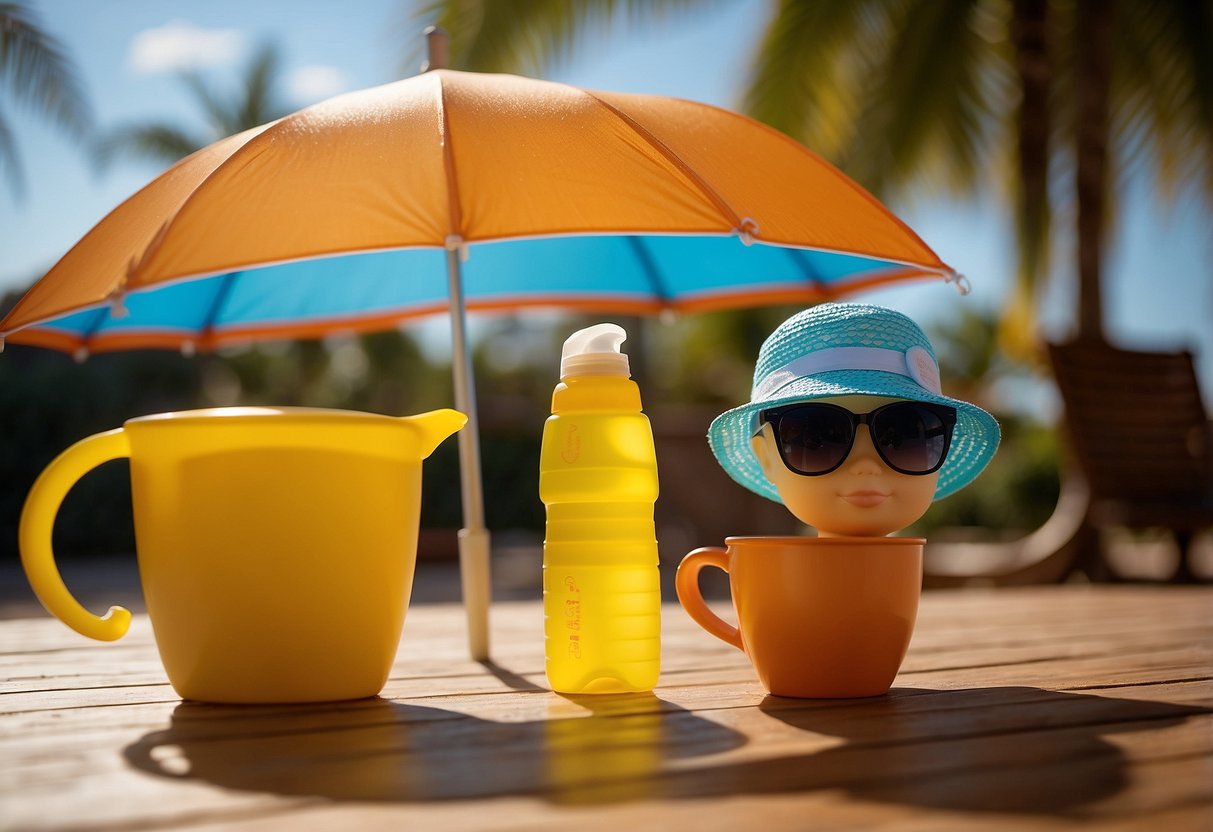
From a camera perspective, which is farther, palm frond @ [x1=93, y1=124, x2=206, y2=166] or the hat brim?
palm frond @ [x1=93, y1=124, x2=206, y2=166]

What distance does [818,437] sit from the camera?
1.92m

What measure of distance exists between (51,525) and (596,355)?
863mm

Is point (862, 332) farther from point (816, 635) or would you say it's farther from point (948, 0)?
point (948, 0)

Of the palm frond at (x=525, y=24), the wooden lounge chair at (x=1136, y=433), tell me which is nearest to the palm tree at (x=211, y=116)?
the palm frond at (x=525, y=24)

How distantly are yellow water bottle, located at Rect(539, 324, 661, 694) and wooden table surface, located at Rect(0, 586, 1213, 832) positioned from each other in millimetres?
83

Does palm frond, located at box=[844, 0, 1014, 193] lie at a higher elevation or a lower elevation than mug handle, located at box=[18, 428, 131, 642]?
higher

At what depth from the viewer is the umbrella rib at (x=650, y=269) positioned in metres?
3.21

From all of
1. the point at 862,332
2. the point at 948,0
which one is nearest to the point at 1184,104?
the point at 948,0

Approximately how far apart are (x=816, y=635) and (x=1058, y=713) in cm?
36

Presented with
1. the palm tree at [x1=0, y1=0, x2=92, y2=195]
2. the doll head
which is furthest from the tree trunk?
the palm tree at [x1=0, y1=0, x2=92, y2=195]

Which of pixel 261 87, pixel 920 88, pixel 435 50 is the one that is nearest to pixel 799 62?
pixel 920 88

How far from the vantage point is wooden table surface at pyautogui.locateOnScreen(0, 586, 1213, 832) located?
3.83 ft

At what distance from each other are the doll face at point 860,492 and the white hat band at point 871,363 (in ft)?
0.17

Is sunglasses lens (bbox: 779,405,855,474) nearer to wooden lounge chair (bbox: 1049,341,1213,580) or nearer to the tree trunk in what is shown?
wooden lounge chair (bbox: 1049,341,1213,580)
